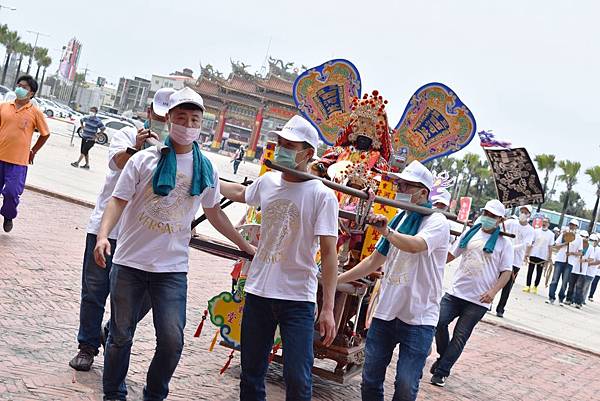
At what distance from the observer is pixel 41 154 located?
86.9ft

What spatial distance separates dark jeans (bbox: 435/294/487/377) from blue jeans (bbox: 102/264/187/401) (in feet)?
13.4

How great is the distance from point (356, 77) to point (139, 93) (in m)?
143

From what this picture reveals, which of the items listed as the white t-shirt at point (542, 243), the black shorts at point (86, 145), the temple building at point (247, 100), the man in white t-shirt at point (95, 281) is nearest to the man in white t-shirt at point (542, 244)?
the white t-shirt at point (542, 243)

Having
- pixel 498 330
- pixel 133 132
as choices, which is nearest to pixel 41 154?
pixel 498 330

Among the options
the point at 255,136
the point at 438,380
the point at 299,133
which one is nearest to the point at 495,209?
the point at 438,380

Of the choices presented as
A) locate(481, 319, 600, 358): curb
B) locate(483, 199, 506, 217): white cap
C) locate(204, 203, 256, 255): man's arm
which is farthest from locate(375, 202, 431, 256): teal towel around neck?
locate(481, 319, 600, 358): curb

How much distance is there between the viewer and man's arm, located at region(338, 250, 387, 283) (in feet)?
18.4

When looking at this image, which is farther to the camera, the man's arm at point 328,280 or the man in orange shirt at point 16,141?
the man in orange shirt at point 16,141

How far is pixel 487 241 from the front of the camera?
8.27 meters

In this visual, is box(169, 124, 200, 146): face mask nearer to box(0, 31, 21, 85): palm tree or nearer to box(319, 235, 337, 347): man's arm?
box(319, 235, 337, 347): man's arm

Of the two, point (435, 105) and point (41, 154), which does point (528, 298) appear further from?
point (41, 154)

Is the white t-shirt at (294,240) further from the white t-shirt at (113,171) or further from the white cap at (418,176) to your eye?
the white t-shirt at (113,171)

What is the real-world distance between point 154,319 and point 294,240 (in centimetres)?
91

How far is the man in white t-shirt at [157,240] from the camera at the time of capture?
4613mm
